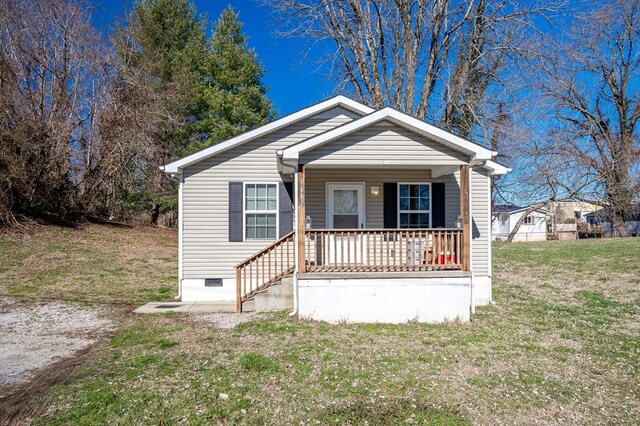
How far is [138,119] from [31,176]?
5164 millimetres

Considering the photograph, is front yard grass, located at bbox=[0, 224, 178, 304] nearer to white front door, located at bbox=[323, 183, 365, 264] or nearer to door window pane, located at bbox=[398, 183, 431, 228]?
white front door, located at bbox=[323, 183, 365, 264]

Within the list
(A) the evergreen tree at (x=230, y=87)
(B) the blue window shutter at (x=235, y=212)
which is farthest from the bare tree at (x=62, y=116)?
Answer: (B) the blue window shutter at (x=235, y=212)

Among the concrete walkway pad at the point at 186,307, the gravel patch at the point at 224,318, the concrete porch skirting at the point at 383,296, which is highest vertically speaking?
the concrete porch skirting at the point at 383,296

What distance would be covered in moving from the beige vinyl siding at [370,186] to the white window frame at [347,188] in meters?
0.05

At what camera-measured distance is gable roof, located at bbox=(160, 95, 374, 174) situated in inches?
362

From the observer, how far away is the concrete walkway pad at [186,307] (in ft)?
27.5

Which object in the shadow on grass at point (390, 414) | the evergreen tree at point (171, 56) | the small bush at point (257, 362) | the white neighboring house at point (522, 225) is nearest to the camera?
the shadow on grass at point (390, 414)

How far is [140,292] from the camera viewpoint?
10641 mm

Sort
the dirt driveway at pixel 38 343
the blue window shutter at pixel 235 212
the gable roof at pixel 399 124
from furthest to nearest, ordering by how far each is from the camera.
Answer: the blue window shutter at pixel 235 212 < the gable roof at pixel 399 124 < the dirt driveway at pixel 38 343

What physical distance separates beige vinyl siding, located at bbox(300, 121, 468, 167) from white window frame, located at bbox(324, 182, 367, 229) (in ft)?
6.85

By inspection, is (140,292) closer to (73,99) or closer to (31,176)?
(31,176)

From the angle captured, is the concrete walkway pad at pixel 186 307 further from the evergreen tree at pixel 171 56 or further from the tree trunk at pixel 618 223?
the tree trunk at pixel 618 223

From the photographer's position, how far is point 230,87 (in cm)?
2403

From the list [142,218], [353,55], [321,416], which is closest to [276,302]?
[321,416]
